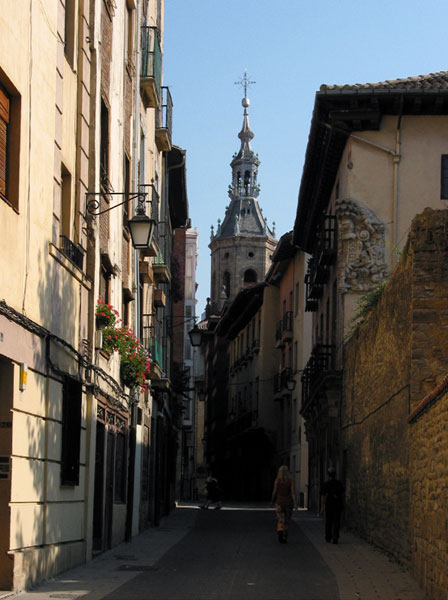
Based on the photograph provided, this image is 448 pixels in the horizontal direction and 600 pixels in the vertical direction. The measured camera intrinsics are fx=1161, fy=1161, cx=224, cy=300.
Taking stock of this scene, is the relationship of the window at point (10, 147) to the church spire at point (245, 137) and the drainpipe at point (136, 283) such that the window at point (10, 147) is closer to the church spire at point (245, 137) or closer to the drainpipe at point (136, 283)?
the drainpipe at point (136, 283)

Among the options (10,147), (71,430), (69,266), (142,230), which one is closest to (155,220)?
(142,230)

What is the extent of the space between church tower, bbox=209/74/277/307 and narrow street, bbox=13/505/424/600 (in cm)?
9718

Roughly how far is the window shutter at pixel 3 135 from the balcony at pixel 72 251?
2.64 metres

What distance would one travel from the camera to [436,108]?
29438 millimetres

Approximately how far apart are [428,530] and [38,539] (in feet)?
14.2

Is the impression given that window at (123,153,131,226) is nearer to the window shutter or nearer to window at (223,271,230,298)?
the window shutter

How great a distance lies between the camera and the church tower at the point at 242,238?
396ft

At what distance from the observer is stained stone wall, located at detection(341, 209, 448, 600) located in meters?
12.3

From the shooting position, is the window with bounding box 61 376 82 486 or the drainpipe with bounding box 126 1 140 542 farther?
the drainpipe with bounding box 126 1 140 542

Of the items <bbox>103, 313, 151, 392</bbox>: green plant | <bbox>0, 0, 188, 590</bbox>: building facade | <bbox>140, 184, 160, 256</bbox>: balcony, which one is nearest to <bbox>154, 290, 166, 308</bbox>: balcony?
<bbox>140, 184, 160, 256</bbox>: balcony

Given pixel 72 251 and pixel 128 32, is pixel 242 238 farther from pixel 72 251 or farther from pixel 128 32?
pixel 72 251

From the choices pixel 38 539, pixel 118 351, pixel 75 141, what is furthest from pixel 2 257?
pixel 118 351

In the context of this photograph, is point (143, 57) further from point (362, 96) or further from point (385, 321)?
point (385, 321)

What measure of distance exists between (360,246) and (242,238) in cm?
9232
